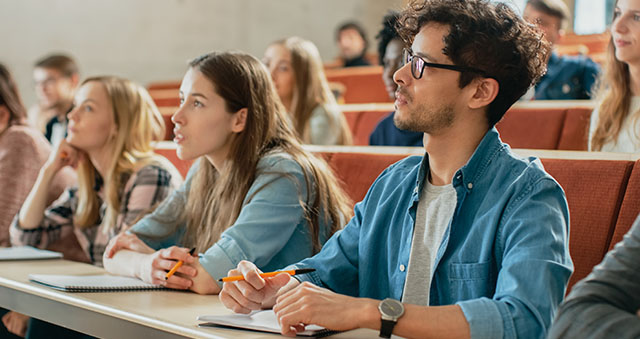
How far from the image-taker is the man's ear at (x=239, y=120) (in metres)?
2.00

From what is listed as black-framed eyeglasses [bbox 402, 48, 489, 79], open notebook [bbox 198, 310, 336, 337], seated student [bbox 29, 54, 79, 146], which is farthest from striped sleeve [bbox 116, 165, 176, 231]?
seated student [bbox 29, 54, 79, 146]

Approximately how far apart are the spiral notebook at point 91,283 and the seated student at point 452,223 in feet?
1.17

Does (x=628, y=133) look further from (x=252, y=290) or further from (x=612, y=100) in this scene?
(x=252, y=290)

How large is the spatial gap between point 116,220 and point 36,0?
15.0 feet

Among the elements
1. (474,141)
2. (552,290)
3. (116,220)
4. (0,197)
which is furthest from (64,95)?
(552,290)

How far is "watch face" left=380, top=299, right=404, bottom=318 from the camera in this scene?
3.80 ft

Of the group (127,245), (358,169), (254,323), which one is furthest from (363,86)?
(254,323)

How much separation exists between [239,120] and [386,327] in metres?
0.97

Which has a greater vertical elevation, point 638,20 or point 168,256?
point 638,20

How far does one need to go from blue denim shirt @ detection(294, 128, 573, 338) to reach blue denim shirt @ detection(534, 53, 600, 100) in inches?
95.5

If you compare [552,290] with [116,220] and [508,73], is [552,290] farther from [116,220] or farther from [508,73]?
[116,220]

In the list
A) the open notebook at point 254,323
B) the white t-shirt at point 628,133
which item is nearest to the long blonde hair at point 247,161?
the open notebook at point 254,323

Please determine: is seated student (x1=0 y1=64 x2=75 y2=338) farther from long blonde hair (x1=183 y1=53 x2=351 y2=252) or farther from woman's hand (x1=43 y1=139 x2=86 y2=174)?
long blonde hair (x1=183 y1=53 x2=351 y2=252)

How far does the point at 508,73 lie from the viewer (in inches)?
55.3
